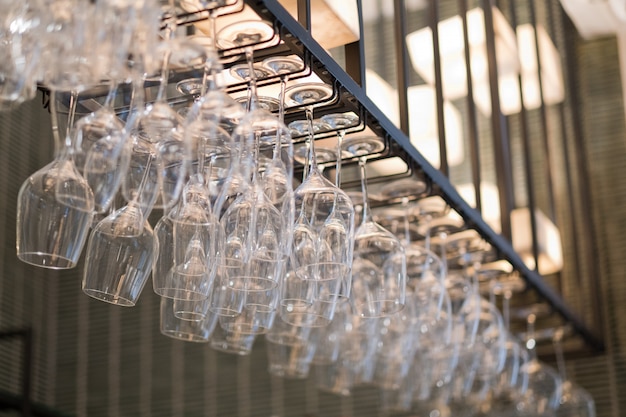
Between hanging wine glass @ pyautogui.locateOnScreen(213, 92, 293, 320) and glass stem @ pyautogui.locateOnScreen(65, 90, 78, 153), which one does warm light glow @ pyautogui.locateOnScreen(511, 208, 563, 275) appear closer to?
hanging wine glass @ pyautogui.locateOnScreen(213, 92, 293, 320)

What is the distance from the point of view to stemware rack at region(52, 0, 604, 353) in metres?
2.50

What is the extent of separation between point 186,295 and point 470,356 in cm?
215

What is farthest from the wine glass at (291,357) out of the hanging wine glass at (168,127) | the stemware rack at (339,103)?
the hanging wine glass at (168,127)

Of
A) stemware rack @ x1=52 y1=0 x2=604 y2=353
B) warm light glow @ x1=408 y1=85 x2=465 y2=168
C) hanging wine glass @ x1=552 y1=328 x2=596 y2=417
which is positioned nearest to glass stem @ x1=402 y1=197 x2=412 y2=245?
stemware rack @ x1=52 y1=0 x2=604 y2=353

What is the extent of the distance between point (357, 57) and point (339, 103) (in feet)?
0.58

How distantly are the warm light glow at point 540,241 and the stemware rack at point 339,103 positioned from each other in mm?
825

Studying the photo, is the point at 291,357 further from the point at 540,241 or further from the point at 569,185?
the point at 569,185

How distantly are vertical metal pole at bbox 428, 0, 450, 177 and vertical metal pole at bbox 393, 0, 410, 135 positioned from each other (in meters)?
0.32

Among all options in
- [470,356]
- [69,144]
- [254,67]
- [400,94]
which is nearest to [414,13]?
[400,94]

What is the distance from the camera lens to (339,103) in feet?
9.62

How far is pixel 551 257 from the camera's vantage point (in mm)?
5762

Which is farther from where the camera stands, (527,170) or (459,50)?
(527,170)

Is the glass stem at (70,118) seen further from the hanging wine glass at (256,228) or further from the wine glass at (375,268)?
the wine glass at (375,268)

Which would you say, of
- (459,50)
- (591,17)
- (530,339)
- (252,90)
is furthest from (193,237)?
(591,17)
